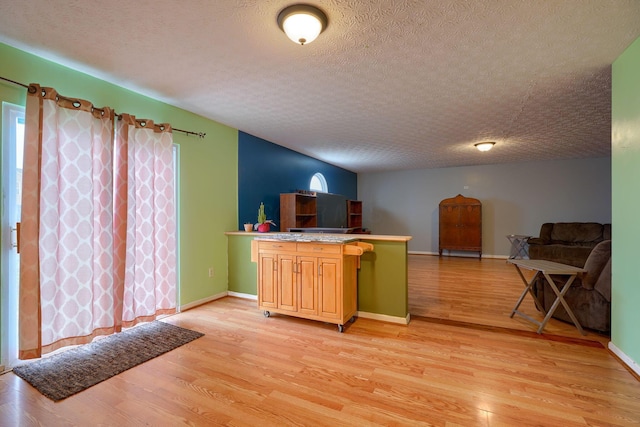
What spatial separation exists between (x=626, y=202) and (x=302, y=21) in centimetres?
267

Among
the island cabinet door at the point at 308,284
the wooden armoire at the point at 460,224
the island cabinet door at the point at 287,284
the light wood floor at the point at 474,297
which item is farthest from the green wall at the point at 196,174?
the wooden armoire at the point at 460,224

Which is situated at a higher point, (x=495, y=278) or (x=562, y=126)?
(x=562, y=126)

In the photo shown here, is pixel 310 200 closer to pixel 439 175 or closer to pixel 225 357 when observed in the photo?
pixel 225 357

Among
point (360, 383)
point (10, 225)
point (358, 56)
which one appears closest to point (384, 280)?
point (360, 383)

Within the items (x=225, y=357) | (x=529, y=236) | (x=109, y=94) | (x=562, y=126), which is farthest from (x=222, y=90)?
(x=529, y=236)

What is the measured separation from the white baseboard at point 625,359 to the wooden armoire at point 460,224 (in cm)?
488

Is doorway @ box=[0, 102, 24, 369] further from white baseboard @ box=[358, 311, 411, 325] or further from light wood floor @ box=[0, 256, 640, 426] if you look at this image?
white baseboard @ box=[358, 311, 411, 325]

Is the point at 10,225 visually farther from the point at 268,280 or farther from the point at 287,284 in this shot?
the point at 287,284

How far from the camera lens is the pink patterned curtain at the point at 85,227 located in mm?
2064

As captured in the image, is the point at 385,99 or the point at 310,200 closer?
the point at 385,99

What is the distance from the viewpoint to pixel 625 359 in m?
2.09

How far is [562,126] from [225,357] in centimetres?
517

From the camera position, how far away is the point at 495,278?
4.89 metres

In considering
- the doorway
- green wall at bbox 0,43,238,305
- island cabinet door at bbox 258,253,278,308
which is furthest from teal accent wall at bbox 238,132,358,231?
the doorway
